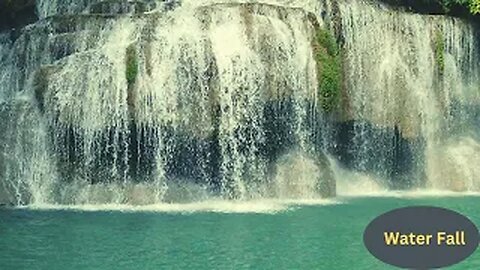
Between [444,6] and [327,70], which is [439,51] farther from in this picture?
[327,70]

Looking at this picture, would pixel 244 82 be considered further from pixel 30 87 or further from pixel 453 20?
pixel 453 20

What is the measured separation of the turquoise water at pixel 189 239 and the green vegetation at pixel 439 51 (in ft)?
21.2

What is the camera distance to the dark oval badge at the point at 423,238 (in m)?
4.02

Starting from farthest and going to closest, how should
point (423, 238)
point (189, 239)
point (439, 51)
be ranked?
point (439, 51) < point (189, 239) < point (423, 238)

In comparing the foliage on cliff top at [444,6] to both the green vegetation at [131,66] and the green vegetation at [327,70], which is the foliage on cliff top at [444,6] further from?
the green vegetation at [131,66]

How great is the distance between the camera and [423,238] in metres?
4.03

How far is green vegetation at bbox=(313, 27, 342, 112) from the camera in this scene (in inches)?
796

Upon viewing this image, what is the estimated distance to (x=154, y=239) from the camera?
43.7 ft

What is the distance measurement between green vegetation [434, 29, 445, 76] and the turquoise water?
645cm

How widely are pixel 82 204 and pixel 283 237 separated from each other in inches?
249

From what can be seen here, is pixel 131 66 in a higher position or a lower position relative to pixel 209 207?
higher

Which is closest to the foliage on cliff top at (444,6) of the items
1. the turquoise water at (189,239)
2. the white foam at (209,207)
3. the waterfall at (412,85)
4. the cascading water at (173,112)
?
the waterfall at (412,85)

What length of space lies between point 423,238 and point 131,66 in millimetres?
15489

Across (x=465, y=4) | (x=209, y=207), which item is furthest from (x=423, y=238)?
(x=465, y=4)
